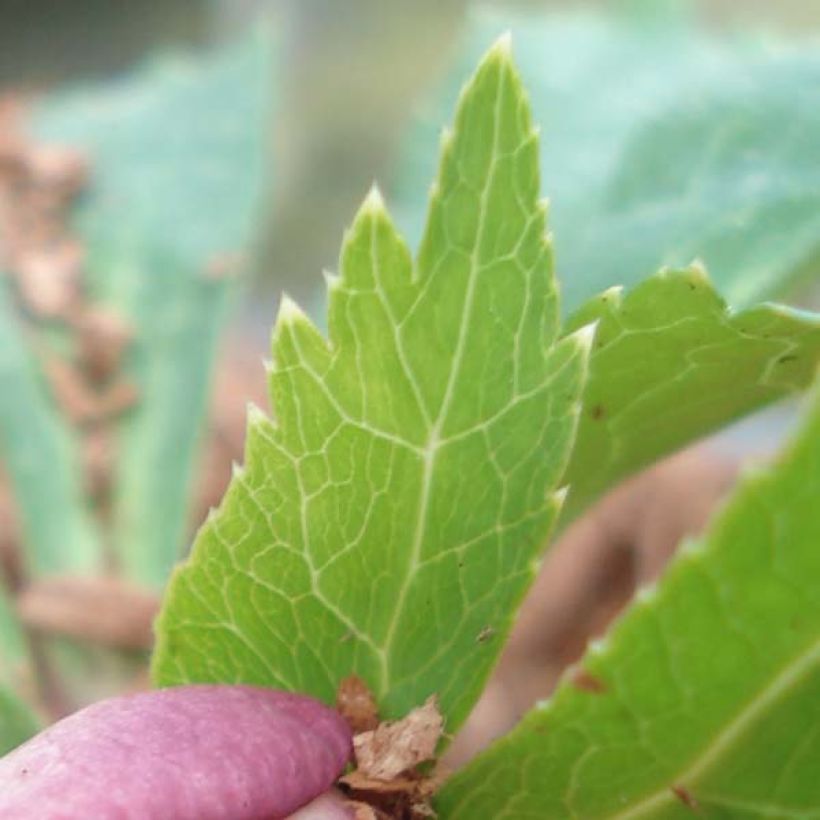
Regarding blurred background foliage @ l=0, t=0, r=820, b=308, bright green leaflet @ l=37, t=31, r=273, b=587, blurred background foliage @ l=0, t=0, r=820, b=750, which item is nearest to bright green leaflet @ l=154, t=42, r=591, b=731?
blurred background foliage @ l=0, t=0, r=820, b=750

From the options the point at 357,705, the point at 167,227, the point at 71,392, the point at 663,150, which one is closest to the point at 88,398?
the point at 71,392

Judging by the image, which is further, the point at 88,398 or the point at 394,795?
the point at 88,398

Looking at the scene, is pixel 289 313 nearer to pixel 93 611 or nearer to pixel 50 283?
pixel 93 611

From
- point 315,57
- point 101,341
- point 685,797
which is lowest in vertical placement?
point 685,797

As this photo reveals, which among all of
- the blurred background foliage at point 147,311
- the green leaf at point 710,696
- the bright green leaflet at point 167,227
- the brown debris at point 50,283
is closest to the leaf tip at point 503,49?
the green leaf at point 710,696

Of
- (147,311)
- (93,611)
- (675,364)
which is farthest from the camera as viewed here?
(147,311)

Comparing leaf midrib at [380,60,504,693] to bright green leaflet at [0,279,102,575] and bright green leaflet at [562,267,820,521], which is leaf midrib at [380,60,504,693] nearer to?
bright green leaflet at [562,267,820,521]

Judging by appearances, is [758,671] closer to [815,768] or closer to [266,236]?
[815,768]
